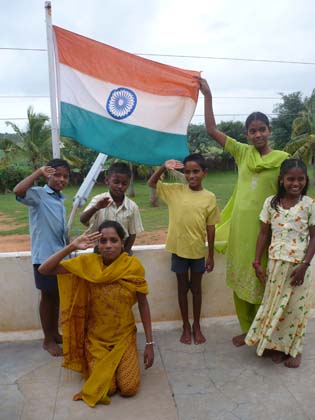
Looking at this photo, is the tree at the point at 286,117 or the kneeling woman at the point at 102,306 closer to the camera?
the kneeling woman at the point at 102,306

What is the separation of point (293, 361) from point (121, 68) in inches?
99.6

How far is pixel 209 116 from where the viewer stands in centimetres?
311

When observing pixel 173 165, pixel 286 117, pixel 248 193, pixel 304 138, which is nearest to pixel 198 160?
pixel 173 165

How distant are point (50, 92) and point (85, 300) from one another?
1.51 meters

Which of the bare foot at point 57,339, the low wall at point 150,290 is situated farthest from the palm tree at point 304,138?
the bare foot at point 57,339

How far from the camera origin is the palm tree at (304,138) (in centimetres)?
2015

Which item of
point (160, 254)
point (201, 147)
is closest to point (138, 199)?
point (201, 147)

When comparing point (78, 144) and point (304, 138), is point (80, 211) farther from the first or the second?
point (304, 138)

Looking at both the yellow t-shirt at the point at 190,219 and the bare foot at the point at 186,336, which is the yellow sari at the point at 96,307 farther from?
the bare foot at the point at 186,336

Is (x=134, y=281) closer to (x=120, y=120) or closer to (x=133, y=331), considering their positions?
(x=133, y=331)

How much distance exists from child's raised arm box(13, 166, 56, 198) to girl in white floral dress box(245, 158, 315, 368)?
1552 millimetres

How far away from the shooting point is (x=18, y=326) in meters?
3.45

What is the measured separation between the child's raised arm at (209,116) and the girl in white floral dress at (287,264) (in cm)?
60

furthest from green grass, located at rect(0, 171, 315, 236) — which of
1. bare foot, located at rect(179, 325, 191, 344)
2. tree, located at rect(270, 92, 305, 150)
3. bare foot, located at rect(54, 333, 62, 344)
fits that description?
tree, located at rect(270, 92, 305, 150)
